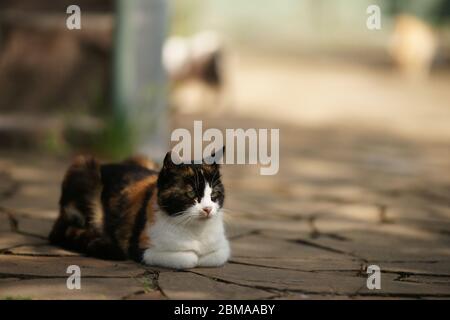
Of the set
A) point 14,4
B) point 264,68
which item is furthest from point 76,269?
point 264,68

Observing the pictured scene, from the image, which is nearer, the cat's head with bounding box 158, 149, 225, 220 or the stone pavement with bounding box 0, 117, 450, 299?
the stone pavement with bounding box 0, 117, 450, 299

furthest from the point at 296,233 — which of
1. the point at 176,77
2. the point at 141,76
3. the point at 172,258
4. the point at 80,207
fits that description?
the point at 176,77

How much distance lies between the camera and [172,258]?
4.38m

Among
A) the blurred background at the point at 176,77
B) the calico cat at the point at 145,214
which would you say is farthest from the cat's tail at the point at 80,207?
the blurred background at the point at 176,77

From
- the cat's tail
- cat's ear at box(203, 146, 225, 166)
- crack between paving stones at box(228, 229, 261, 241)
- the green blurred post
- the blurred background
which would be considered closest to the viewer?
cat's ear at box(203, 146, 225, 166)

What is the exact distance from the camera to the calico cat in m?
4.35

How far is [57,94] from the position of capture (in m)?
8.51

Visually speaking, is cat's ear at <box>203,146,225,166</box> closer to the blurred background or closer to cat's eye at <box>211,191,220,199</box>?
cat's eye at <box>211,191,220,199</box>

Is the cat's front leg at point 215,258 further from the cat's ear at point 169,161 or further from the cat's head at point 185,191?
the cat's ear at point 169,161

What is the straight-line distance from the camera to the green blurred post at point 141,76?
25.4ft

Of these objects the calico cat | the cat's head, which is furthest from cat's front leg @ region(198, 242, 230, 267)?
the cat's head

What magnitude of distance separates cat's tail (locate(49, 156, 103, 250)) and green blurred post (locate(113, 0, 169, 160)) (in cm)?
279
